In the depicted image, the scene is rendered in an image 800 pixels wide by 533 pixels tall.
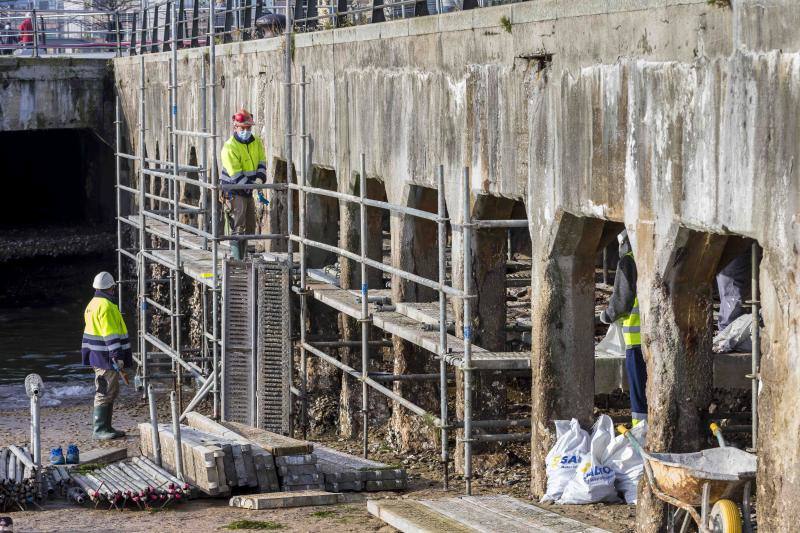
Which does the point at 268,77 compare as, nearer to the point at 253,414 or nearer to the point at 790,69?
the point at 253,414

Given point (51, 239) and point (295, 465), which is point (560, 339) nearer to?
point (295, 465)

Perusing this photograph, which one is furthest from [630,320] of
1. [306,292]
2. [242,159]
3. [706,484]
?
[242,159]

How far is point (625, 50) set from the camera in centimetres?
1035

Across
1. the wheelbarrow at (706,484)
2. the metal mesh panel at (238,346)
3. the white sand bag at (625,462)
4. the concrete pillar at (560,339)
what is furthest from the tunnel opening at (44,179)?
the wheelbarrow at (706,484)

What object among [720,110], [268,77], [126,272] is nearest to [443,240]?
[720,110]

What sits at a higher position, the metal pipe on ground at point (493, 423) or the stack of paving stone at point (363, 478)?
the metal pipe on ground at point (493, 423)

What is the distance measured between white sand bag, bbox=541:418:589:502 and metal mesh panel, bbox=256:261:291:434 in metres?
5.36

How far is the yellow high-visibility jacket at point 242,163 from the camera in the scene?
55.7ft

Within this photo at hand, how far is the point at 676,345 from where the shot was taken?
995cm

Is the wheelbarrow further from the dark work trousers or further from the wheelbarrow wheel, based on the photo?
the dark work trousers

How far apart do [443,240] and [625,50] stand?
245cm

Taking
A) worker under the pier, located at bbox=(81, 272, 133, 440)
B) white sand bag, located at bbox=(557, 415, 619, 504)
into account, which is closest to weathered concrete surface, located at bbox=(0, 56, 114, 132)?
worker under the pier, located at bbox=(81, 272, 133, 440)

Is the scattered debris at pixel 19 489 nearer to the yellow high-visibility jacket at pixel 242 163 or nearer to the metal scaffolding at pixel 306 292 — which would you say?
the metal scaffolding at pixel 306 292

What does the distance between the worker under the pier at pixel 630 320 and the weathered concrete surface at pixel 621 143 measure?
2.04 ft
